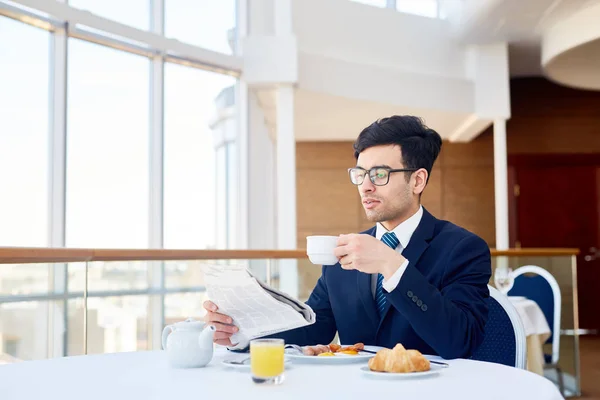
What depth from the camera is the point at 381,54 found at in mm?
7422

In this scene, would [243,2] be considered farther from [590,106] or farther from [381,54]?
[590,106]

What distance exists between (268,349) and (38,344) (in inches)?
85.6

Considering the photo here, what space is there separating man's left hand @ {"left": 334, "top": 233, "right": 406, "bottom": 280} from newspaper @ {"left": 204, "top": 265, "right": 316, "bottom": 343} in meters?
0.12

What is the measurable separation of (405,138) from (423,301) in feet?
1.53

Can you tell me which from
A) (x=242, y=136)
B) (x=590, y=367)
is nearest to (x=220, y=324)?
(x=242, y=136)

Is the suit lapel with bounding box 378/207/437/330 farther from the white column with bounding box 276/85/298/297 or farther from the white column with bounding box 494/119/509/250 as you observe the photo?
the white column with bounding box 494/119/509/250

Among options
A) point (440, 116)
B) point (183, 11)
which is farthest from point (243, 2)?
point (440, 116)

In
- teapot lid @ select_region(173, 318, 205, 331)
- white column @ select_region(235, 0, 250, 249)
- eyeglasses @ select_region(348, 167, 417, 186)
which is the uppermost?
white column @ select_region(235, 0, 250, 249)

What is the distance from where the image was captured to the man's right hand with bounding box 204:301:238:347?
1.52m

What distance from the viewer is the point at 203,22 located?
6.11m

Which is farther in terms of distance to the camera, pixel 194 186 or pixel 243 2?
pixel 243 2

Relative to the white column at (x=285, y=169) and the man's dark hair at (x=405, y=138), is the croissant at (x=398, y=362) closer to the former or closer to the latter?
the man's dark hair at (x=405, y=138)

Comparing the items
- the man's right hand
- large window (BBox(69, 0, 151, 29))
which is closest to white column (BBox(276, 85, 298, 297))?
large window (BBox(69, 0, 151, 29))

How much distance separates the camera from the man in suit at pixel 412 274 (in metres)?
1.45
